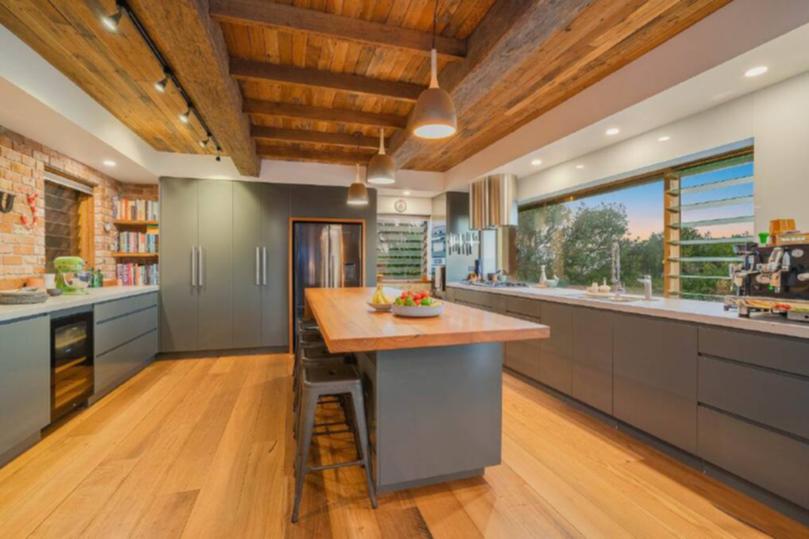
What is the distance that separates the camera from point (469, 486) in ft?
6.52

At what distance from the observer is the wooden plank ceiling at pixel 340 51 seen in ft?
6.31

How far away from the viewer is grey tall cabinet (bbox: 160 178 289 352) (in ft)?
15.0

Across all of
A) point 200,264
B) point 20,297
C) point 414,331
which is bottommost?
point 414,331

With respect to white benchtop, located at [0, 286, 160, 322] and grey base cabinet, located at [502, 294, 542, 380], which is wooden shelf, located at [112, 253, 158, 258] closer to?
white benchtop, located at [0, 286, 160, 322]

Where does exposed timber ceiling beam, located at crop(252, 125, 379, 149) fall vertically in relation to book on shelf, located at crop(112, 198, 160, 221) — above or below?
above

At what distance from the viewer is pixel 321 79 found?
276 cm

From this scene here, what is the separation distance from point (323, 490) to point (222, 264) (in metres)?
3.57

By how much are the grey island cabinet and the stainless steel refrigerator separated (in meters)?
2.89

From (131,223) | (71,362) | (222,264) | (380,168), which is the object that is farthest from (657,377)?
(131,223)

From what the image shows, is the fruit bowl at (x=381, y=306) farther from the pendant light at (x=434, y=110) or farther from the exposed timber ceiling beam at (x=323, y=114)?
the exposed timber ceiling beam at (x=323, y=114)

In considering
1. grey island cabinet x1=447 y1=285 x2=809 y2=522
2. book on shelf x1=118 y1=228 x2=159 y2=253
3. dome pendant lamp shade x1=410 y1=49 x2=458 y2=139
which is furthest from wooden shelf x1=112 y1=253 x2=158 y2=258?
grey island cabinet x1=447 y1=285 x2=809 y2=522

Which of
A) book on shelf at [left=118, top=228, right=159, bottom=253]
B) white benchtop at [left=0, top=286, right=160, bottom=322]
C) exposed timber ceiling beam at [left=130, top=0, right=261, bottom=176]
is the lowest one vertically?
white benchtop at [left=0, top=286, right=160, bottom=322]

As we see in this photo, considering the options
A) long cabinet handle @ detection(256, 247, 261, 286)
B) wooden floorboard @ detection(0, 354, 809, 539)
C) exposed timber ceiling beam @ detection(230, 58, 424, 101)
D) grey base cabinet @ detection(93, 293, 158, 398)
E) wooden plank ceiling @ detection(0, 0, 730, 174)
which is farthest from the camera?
long cabinet handle @ detection(256, 247, 261, 286)

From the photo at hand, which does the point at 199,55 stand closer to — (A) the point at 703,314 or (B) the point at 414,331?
(B) the point at 414,331
